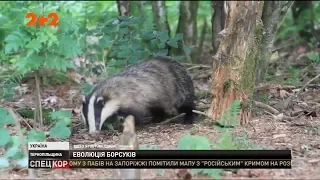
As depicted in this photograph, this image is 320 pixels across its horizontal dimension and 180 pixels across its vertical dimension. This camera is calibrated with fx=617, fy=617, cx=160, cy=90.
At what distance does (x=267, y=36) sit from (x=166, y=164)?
303cm

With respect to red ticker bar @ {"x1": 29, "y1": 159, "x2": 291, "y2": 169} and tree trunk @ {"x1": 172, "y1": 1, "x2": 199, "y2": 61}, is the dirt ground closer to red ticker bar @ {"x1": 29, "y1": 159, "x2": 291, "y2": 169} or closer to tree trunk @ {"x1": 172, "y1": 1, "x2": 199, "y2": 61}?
red ticker bar @ {"x1": 29, "y1": 159, "x2": 291, "y2": 169}

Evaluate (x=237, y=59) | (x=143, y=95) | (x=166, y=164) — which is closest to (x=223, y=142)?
(x=166, y=164)

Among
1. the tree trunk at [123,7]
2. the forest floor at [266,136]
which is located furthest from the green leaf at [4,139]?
the tree trunk at [123,7]

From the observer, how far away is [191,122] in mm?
6703

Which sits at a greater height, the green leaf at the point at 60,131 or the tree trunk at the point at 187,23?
the tree trunk at the point at 187,23

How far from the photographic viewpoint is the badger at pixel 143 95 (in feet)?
21.1

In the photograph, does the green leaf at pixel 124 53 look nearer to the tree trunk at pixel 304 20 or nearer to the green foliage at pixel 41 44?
the green foliage at pixel 41 44

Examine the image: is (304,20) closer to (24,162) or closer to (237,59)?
(237,59)

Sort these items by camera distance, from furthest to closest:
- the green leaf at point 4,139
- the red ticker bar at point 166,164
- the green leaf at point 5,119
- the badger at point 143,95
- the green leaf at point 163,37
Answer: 1. the green leaf at point 163,37
2. the badger at point 143,95
3. the green leaf at point 5,119
4. the green leaf at point 4,139
5. the red ticker bar at point 166,164

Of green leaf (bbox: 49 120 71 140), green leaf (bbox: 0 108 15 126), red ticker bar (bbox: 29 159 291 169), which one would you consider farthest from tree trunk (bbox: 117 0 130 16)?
red ticker bar (bbox: 29 159 291 169)

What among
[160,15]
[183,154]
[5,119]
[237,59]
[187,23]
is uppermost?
[160,15]

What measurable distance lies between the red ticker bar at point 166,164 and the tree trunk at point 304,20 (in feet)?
20.2

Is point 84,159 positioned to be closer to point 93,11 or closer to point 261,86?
point 261,86

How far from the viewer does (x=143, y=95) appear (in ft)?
22.3
